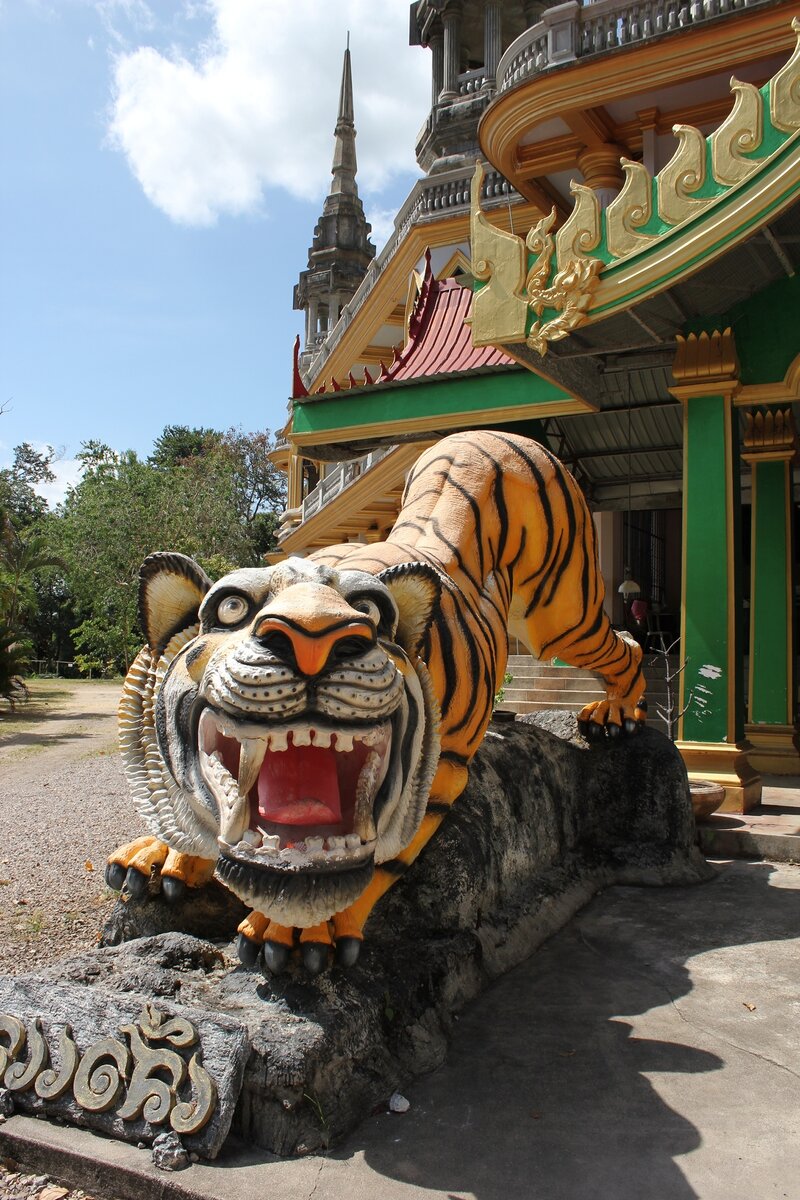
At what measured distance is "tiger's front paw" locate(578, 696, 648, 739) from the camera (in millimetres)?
5477

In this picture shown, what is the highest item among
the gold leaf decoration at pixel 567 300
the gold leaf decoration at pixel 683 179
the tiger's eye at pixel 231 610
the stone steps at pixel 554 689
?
the gold leaf decoration at pixel 683 179

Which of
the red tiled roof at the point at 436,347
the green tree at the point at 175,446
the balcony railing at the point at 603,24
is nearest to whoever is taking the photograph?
the balcony railing at the point at 603,24

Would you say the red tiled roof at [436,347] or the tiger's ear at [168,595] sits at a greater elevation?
the red tiled roof at [436,347]

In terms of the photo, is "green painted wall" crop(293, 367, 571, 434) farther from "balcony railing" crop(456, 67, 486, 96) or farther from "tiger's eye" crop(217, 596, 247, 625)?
"balcony railing" crop(456, 67, 486, 96)

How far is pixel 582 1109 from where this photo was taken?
8.34 feet

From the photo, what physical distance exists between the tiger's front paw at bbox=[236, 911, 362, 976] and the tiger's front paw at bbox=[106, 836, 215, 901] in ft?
1.88

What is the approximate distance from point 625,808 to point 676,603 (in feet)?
38.0

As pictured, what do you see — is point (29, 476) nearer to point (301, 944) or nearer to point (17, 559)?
point (17, 559)

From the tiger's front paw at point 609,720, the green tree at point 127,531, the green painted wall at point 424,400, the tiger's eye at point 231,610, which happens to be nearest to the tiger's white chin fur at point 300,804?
the tiger's eye at point 231,610

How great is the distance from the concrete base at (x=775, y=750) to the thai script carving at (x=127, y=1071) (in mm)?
7289

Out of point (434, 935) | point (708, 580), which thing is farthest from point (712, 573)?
point (434, 935)

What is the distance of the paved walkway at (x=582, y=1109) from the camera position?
216 centimetres

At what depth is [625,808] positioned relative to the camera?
17.4 feet

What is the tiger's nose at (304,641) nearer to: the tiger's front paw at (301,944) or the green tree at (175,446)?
the tiger's front paw at (301,944)
